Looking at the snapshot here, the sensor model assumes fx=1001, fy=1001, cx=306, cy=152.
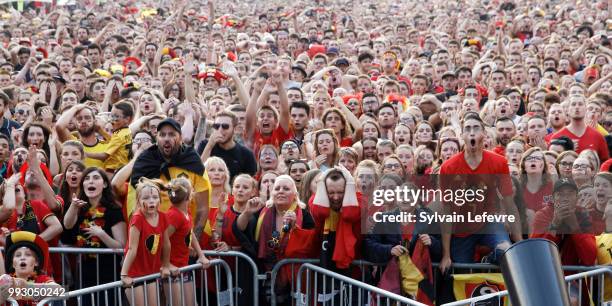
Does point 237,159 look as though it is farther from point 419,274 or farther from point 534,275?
point 534,275

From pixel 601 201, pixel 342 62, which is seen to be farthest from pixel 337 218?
pixel 342 62

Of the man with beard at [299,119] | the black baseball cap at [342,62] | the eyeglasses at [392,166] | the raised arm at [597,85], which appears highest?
the black baseball cap at [342,62]

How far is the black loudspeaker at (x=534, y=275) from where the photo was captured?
2.47 metres

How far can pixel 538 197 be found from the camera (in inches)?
304

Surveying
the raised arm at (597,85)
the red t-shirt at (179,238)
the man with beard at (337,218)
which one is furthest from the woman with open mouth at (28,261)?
the raised arm at (597,85)

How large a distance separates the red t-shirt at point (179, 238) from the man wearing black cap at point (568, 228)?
7.96 ft

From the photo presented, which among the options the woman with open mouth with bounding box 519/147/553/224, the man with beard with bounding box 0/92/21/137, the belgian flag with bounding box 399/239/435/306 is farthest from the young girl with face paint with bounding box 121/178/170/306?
the man with beard with bounding box 0/92/21/137

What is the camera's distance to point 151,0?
30609mm

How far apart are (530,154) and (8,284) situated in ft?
14.3

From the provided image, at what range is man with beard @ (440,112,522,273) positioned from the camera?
7.11 meters

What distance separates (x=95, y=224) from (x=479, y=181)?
279 centimetres

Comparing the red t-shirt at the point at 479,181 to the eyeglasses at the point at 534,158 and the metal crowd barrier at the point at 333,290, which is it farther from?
the metal crowd barrier at the point at 333,290

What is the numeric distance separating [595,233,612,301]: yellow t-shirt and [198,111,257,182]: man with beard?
309 centimetres

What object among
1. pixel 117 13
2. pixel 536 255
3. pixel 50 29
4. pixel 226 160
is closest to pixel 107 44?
pixel 50 29
